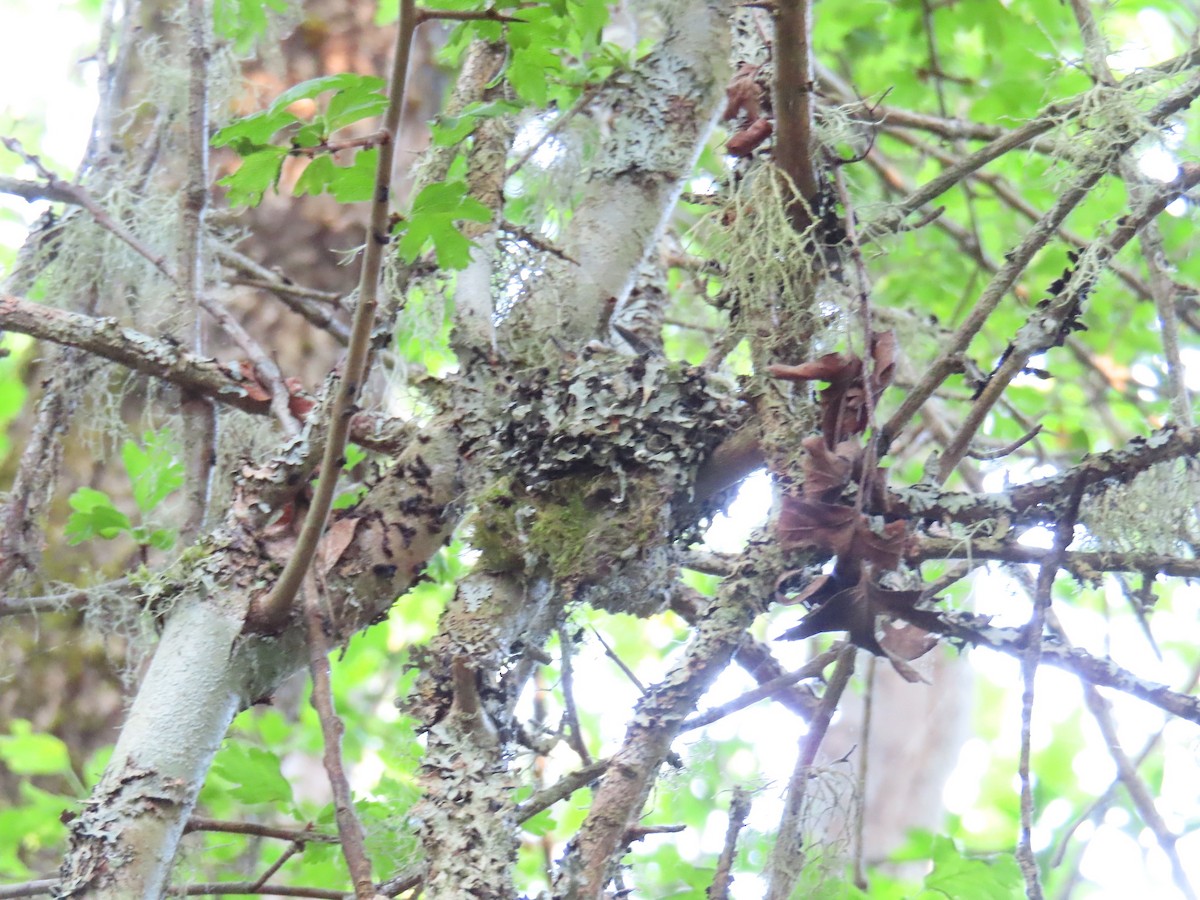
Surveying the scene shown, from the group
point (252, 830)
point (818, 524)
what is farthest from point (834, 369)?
point (252, 830)

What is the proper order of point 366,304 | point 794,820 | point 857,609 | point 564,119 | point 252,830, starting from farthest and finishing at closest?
point 564,119, point 252,830, point 794,820, point 857,609, point 366,304

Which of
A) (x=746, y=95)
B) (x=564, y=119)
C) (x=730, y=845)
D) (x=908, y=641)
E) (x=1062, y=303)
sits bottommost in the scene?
(x=730, y=845)

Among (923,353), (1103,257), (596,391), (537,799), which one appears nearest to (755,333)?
(596,391)

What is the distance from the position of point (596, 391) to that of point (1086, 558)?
43 centimetres

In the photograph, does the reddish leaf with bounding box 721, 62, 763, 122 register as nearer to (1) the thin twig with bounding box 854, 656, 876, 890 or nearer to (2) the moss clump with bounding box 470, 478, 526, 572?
(2) the moss clump with bounding box 470, 478, 526, 572

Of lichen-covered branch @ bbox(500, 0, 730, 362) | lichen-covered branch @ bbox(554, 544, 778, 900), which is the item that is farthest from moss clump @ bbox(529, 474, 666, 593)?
lichen-covered branch @ bbox(500, 0, 730, 362)

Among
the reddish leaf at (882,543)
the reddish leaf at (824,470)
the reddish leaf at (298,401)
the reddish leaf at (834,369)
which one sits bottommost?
the reddish leaf at (882,543)

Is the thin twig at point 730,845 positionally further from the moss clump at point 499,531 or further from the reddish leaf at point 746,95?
the reddish leaf at point 746,95

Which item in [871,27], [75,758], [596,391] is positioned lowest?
[596,391]

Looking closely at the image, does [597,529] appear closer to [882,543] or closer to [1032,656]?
[882,543]

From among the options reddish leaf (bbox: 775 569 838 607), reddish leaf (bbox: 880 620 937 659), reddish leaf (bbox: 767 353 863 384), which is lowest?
reddish leaf (bbox: 880 620 937 659)

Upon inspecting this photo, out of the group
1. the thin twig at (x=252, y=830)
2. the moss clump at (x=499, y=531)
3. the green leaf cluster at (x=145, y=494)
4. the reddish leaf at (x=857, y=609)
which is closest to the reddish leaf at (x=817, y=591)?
the reddish leaf at (x=857, y=609)

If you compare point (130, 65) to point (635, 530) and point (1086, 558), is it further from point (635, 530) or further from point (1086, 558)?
point (1086, 558)

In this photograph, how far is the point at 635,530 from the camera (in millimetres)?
918
